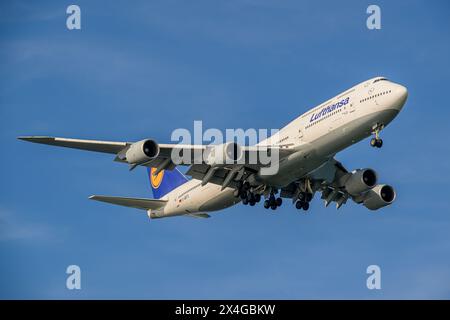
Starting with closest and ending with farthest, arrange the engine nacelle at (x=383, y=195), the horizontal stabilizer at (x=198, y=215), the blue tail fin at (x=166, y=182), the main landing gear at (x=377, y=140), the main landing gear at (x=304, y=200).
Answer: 1. the main landing gear at (x=377, y=140)
2. the main landing gear at (x=304, y=200)
3. the engine nacelle at (x=383, y=195)
4. the horizontal stabilizer at (x=198, y=215)
5. the blue tail fin at (x=166, y=182)

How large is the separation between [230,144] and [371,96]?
9069mm

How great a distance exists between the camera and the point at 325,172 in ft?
210

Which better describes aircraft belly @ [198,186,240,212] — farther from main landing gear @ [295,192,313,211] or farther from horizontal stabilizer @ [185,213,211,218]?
main landing gear @ [295,192,313,211]

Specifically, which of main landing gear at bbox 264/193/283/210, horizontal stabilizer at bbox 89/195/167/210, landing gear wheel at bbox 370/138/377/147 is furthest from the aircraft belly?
landing gear wheel at bbox 370/138/377/147

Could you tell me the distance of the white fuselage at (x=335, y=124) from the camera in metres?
55.4

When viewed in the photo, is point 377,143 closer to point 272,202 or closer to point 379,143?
point 379,143

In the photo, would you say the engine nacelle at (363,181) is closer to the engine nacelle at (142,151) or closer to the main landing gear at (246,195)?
the main landing gear at (246,195)

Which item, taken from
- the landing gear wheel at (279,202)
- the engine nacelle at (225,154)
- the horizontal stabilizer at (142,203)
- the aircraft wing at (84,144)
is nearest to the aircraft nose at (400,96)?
the engine nacelle at (225,154)

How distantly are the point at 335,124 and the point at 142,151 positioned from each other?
1169 cm

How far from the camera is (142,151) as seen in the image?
5697 cm

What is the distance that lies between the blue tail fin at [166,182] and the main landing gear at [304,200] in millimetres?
9343

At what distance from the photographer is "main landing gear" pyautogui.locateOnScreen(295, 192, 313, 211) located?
63906 mm

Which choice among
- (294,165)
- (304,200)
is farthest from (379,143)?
(304,200)
